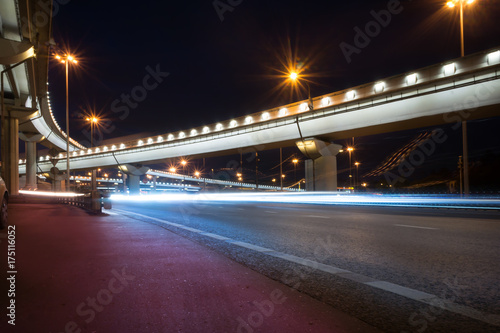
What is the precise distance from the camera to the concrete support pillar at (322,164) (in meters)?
34.7

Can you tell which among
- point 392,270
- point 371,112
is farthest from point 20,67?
point 392,270

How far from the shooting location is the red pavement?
2.73 m

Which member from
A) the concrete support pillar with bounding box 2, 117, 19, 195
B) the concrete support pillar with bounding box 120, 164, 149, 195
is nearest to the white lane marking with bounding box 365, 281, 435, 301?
the concrete support pillar with bounding box 2, 117, 19, 195

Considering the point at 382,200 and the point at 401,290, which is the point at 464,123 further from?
the point at 401,290

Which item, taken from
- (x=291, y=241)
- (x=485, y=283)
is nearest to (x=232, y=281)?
(x=485, y=283)

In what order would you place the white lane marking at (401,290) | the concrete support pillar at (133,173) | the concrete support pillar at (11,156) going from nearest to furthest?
the white lane marking at (401,290) < the concrete support pillar at (11,156) < the concrete support pillar at (133,173)

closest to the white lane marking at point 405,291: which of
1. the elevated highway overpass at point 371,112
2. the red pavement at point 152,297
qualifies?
the red pavement at point 152,297

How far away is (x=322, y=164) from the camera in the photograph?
35.5 meters

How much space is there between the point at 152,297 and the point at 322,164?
33.3m

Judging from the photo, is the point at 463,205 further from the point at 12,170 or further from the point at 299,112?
the point at 12,170

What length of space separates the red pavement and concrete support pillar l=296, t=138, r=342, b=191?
29958mm

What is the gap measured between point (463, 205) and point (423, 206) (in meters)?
2.57

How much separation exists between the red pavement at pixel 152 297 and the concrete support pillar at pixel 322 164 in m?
30.0

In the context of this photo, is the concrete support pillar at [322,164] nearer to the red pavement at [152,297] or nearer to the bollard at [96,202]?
the bollard at [96,202]
